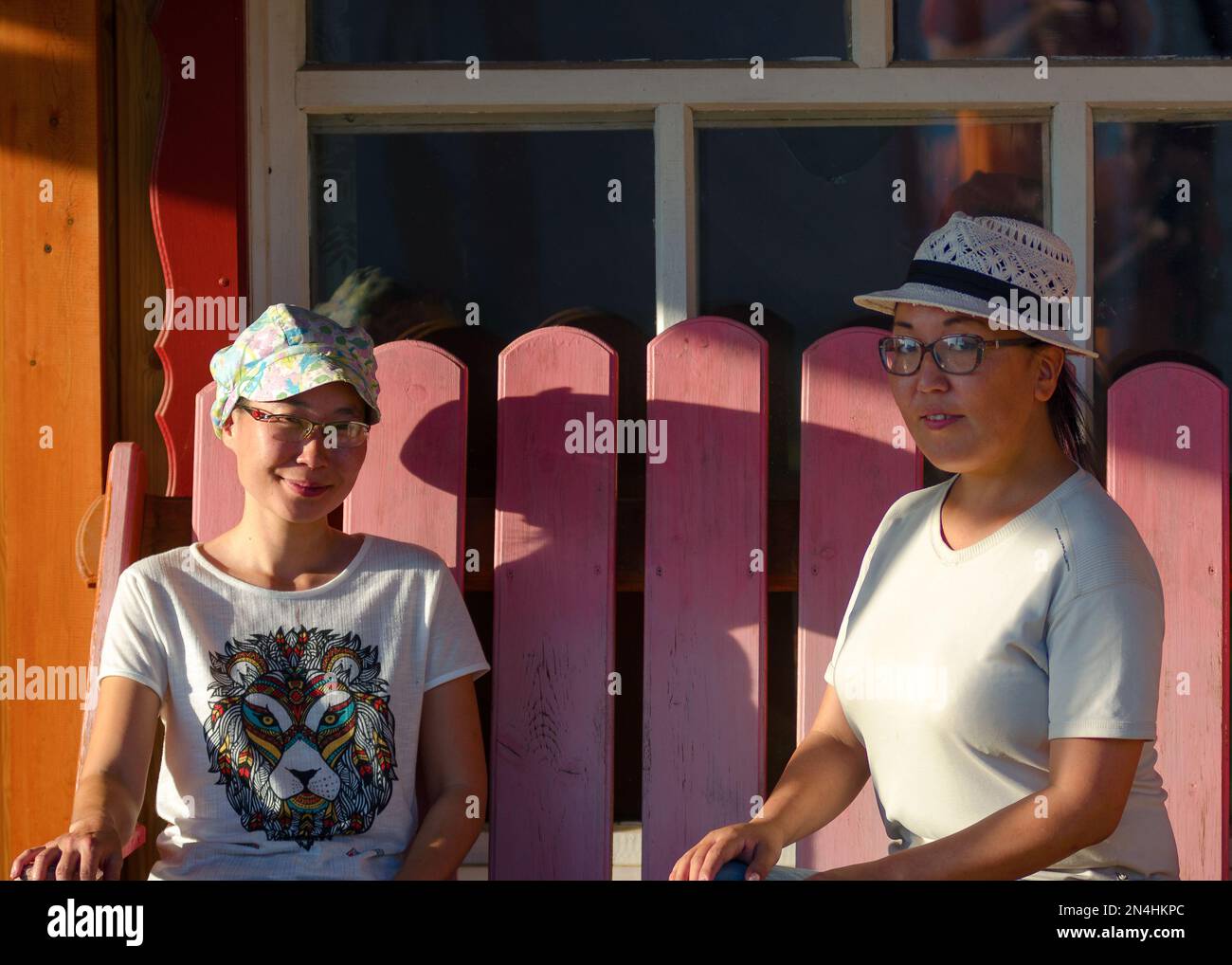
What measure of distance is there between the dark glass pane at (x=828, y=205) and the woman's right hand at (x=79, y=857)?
1.75m

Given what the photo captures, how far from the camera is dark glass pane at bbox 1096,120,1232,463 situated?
10.8 ft

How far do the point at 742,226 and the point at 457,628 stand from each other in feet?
4.12

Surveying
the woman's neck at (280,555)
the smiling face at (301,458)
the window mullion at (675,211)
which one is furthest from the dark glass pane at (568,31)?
the woman's neck at (280,555)

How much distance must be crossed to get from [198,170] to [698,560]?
4.74ft

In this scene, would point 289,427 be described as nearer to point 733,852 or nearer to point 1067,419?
point 733,852

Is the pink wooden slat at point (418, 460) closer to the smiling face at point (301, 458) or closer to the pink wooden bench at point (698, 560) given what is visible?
the pink wooden bench at point (698, 560)

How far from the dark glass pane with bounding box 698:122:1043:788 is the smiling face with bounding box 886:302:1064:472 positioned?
1084 mm

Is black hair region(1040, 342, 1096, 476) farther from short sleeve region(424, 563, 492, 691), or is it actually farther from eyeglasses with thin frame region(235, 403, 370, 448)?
eyeglasses with thin frame region(235, 403, 370, 448)

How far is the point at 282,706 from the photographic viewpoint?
2.53 meters

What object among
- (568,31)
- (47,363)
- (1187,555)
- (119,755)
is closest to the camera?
(119,755)

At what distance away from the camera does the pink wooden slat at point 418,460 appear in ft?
9.37

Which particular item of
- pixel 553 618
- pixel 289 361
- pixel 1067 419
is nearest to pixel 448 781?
pixel 553 618

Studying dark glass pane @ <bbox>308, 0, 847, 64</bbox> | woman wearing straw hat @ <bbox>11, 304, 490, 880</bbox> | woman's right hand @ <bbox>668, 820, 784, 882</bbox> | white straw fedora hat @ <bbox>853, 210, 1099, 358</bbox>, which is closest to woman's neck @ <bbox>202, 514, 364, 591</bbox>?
woman wearing straw hat @ <bbox>11, 304, 490, 880</bbox>
